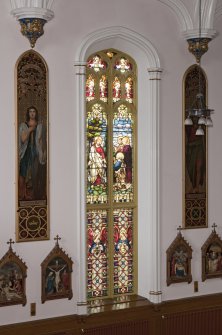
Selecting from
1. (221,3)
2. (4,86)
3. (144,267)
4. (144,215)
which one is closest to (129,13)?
(221,3)

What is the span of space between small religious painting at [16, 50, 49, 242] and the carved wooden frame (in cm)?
251

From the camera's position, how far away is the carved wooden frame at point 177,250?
39.8ft

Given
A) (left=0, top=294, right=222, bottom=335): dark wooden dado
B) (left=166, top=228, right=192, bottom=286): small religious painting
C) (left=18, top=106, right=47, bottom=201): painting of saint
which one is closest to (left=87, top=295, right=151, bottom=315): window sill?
(left=0, top=294, right=222, bottom=335): dark wooden dado

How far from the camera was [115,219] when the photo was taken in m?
12.2

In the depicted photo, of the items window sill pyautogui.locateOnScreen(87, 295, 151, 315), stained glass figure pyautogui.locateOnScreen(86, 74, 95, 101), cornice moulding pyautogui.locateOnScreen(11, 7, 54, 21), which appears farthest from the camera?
stained glass figure pyautogui.locateOnScreen(86, 74, 95, 101)

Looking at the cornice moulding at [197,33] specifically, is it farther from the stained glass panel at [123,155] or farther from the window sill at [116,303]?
the window sill at [116,303]

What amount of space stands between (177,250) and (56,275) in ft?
8.09

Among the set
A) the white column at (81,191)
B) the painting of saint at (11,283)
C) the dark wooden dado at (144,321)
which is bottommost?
the dark wooden dado at (144,321)

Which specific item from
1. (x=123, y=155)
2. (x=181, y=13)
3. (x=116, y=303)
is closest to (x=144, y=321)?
(x=116, y=303)

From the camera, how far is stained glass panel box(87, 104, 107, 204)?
11875 millimetres

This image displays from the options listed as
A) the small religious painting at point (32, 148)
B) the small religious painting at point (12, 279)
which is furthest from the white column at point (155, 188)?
the small religious painting at point (12, 279)

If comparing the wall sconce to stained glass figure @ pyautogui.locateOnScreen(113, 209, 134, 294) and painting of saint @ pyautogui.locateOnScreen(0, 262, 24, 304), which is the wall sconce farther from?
painting of saint @ pyautogui.locateOnScreen(0, 262, 24, 304)

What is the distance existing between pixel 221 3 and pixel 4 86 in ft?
14.8

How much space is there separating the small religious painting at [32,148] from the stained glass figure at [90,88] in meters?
1.09
